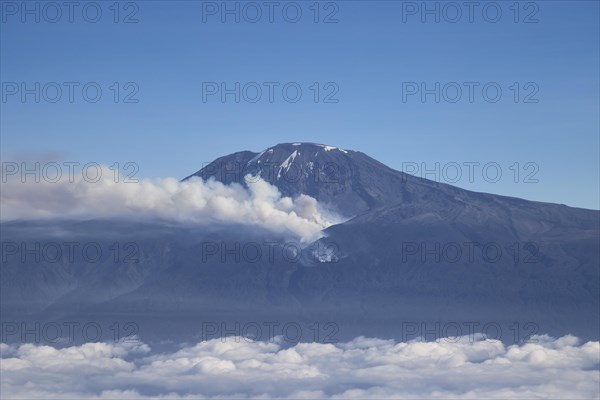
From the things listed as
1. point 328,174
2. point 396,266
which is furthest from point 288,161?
point 396,266

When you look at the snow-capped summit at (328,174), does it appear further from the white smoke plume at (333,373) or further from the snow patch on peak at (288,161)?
the white smoke plume at (333,373)

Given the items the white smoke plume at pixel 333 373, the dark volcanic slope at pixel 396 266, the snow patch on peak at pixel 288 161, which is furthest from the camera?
the snow patch on peak at pixel 288 161

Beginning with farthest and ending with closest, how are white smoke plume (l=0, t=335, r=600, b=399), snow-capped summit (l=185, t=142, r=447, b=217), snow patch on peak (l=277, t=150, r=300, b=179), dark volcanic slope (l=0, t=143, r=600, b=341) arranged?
snow patch on peak (l=277, t=150, r=300, b=179)
snow-capped summit (l=185, t=142, r=447, b=217)
dark volcanic slope (l=0, t=143, r=600, b=341)
white smoke plume (l=0, t=335, r=600, b=399)

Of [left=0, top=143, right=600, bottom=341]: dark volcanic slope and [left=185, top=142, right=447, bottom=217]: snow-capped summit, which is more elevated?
[left=185, top=142, right=447, bottom=217]: snow-capped summit

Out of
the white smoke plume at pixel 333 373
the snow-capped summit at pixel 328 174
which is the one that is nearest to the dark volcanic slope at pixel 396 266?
the snow-capped summit at pixel 328 174

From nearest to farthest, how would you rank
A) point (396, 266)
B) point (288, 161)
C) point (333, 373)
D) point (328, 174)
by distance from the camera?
point (396, 266)
point (328, 174)
point (288, 161)
point (333, 373)

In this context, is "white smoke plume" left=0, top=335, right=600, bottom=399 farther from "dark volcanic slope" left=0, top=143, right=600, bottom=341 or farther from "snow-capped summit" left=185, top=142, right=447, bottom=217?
"snow-capped summit" left=185, top=142, right=447, bottom=217

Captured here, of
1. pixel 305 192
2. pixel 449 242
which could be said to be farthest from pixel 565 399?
pixel 305 192

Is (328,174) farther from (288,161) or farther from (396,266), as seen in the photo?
(396,266)

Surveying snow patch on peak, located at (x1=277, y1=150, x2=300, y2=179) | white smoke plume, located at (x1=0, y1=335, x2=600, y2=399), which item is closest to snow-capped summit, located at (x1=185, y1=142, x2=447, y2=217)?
snow patch on peak, located at (x1=277, y1=150, x2=300, y2=179)

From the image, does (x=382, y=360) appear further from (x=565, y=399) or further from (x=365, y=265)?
(x=565, y=399)
